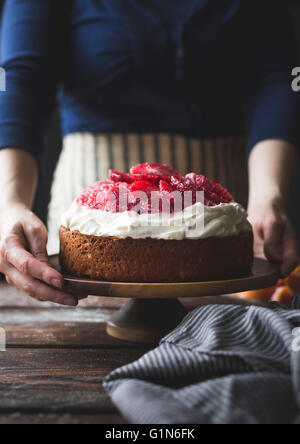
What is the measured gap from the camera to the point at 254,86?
1.80 meters

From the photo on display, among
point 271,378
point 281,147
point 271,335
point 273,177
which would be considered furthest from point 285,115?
point 271,378

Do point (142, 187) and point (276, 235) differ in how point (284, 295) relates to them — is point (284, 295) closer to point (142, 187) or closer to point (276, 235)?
point (276, 235)

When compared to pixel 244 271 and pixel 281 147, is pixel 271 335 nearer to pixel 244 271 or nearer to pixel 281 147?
pixel 244 271

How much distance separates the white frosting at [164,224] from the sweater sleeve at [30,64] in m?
0.50

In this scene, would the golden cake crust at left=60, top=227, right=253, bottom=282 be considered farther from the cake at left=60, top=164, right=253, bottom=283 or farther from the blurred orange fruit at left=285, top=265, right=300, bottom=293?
the blurred orange fruit at left=285, top=265, right=300, bottom=293

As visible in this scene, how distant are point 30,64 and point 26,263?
0.87 m

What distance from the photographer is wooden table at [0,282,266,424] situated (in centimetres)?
63

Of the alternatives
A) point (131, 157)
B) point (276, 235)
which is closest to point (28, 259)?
point (276, 235)

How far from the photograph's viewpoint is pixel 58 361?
0.83 meters

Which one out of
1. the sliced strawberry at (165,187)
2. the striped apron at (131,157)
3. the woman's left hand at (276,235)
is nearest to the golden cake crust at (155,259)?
the sliced strawberry at (165,187)

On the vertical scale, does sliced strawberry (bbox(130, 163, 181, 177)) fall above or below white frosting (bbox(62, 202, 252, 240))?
Answer: above

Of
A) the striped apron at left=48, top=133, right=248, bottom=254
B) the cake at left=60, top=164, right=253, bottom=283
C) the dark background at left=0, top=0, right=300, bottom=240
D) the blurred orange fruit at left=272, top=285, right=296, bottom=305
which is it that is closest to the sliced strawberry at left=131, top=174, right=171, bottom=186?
the cake at left=60, top=164, right=253, bottom=283

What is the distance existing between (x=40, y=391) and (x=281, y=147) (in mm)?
1144

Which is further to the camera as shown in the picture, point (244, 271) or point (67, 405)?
point (244, 271)
